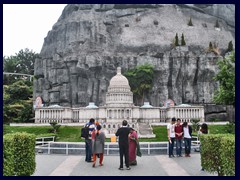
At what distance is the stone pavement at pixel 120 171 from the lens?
496 inches

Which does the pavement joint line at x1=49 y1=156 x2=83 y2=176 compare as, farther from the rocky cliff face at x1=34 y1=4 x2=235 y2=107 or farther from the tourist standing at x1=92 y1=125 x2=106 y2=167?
the rocky cliff face at x1=34 y1=4 x2=235 y2=107

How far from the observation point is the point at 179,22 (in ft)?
292

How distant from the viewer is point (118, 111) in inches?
2457

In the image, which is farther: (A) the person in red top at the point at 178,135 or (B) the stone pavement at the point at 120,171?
(A) the person in red top at the point at 178,135

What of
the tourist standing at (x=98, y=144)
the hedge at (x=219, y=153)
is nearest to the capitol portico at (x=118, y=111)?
Result: the tourist standing at (x=98, y=144)

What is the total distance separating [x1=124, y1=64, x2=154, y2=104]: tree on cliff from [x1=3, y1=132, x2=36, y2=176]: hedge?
2283 inches

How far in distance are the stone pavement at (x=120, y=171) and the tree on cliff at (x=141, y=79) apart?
53654mm

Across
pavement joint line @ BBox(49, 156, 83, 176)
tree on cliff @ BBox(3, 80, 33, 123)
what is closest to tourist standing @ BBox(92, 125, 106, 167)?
pavement joint line @ BBox(49, 156, 83, 176)

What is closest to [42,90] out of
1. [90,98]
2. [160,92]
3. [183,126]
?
[90,98]

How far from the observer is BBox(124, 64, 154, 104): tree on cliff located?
69562 millimetres

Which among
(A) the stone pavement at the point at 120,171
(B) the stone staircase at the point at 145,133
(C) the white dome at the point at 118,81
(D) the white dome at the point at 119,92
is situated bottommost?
(B) the stone staircase at the point at 145,133

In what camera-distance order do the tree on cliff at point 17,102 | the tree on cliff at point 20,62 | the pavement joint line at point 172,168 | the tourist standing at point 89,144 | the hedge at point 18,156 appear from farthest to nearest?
the tree on cliff at point 20,62, the tree on cliff at point 17,102, the tourist standing at point 89,144, the pavement joint line at point 172,168, the hedge at point 18,156

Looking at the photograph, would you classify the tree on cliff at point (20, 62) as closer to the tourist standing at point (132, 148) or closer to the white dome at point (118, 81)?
the white dome at point (118, 81)

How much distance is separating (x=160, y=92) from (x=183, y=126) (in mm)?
54105
